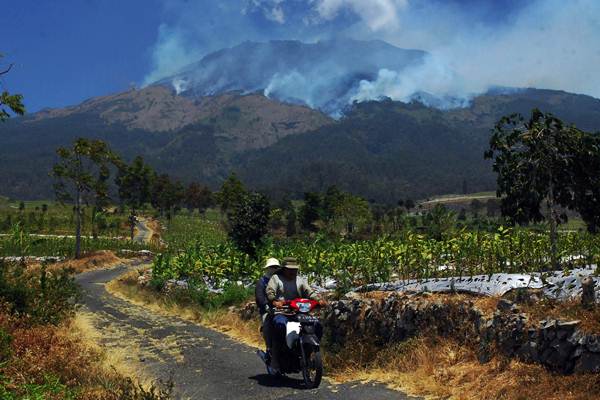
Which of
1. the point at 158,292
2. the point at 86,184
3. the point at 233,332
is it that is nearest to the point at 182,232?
the point at 86,184

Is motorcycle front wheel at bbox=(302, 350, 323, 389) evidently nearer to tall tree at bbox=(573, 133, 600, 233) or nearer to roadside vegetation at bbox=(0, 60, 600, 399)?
roadside vegetation at bbox=(0, 60, 600, 399)

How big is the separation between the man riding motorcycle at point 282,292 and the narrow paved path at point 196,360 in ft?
2.38

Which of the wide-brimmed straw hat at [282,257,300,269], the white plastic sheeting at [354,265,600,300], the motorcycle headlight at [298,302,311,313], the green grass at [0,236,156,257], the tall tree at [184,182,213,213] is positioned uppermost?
the tall tree at [184,182,213,213]

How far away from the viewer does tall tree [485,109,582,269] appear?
607 inches

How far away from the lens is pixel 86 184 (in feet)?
162

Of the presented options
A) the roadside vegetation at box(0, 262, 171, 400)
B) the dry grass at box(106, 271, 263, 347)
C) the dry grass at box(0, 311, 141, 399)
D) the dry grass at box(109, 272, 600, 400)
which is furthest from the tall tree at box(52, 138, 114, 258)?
the dry grass at box(109, 272, 600, 400)

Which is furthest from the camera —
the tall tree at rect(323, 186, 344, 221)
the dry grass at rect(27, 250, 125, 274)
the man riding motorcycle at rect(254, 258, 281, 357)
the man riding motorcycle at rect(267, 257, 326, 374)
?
the tall tree at rect(323, 186, 344, 221)

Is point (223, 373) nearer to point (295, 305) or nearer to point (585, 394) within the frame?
point (295, 305)

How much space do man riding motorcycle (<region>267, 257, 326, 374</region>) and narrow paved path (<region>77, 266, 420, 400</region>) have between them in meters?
0.73

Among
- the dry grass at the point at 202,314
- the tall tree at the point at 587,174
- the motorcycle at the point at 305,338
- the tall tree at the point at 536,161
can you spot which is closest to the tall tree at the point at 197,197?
the dry grass at the point at 202,314

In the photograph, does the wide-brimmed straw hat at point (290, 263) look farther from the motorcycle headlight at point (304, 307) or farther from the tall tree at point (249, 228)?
the tall tree at point (249, 228)

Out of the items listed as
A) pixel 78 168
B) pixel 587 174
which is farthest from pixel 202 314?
pixel 78 168

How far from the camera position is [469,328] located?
31.2 feet

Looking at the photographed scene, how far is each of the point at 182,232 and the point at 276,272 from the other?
81.3 meters
